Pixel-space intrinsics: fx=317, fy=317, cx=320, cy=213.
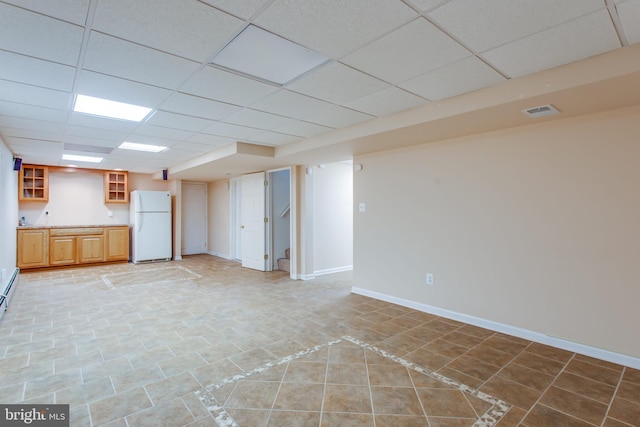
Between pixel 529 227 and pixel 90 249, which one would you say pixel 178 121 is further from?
pixel 90 249

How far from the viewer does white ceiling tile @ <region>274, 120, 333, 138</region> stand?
146 inches

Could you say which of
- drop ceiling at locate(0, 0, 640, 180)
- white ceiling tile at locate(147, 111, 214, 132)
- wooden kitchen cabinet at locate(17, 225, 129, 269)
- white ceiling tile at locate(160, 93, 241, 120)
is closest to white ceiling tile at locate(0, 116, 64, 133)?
drop ceiling at locate(0, 0, 640, 180)

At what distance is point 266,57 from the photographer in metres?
2.18

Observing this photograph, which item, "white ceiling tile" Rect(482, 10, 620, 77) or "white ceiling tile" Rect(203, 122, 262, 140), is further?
"white ceiling tile" Rect(203, 122, 262, 140)

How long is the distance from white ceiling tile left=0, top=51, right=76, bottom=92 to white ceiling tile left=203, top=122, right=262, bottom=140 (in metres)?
1.47

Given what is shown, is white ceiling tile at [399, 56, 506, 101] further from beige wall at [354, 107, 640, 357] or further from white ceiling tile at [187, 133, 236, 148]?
white ceiling tile at [187, 133, 236, 148]

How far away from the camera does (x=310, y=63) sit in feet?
7.51

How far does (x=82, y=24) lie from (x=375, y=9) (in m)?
1.62

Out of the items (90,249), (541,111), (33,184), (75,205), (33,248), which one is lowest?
(90,249)

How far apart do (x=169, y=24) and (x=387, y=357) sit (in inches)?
112

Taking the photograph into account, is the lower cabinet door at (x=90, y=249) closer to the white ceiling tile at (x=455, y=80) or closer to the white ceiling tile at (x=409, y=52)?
the white ceiling tile at (x=409, y=52)

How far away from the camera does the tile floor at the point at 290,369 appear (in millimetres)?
1954

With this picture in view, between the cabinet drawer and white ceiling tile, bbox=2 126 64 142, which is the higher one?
white ceiling tile, bbox=2 126 64 142

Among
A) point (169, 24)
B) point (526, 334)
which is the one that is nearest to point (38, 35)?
point (169, 24)
